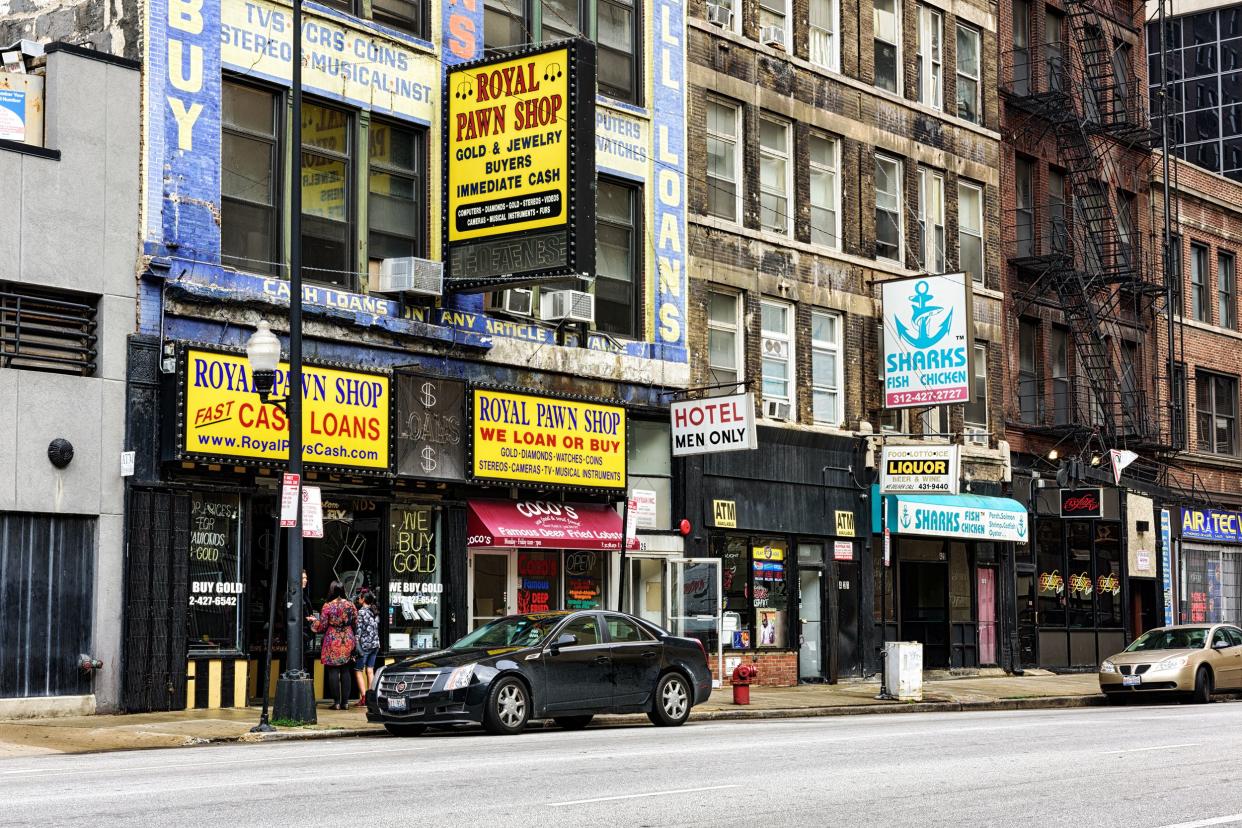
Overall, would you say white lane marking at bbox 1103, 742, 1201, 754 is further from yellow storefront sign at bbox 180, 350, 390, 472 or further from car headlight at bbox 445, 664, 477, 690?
yellow storefront sign at bbox 180, 350, 390, 472

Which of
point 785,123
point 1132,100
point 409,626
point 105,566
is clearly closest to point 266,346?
point 105,566

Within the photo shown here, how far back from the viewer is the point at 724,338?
3362cm

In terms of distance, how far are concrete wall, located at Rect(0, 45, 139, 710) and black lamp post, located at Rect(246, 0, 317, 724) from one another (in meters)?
2.87

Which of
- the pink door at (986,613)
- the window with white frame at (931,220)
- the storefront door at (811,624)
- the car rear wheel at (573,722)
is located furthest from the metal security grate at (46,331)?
the pink door at (986,613)

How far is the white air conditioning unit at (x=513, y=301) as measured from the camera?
28391 millimetres

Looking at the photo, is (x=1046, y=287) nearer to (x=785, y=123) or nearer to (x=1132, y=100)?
(x=1132, y=100)

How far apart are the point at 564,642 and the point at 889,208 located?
779 inches

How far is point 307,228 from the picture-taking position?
26.0m

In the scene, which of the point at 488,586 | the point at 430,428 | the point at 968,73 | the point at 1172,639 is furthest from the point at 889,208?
the point at 430,428

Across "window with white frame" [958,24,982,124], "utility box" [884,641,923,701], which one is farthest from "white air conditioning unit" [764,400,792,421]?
"window with white frame" [958,24,982,124]

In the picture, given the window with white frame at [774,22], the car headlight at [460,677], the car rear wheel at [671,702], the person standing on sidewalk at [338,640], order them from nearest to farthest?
the car headlight at [460,677], the car rear wheel at [671,702], the person standing on sidewalk at [338,640], the window with white frame at [774,22]

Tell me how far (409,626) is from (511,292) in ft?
19.4

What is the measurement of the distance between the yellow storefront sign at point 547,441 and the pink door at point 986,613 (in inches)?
501

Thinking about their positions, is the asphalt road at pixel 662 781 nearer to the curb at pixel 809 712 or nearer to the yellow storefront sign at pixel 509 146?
the curb at pixel 809 712
